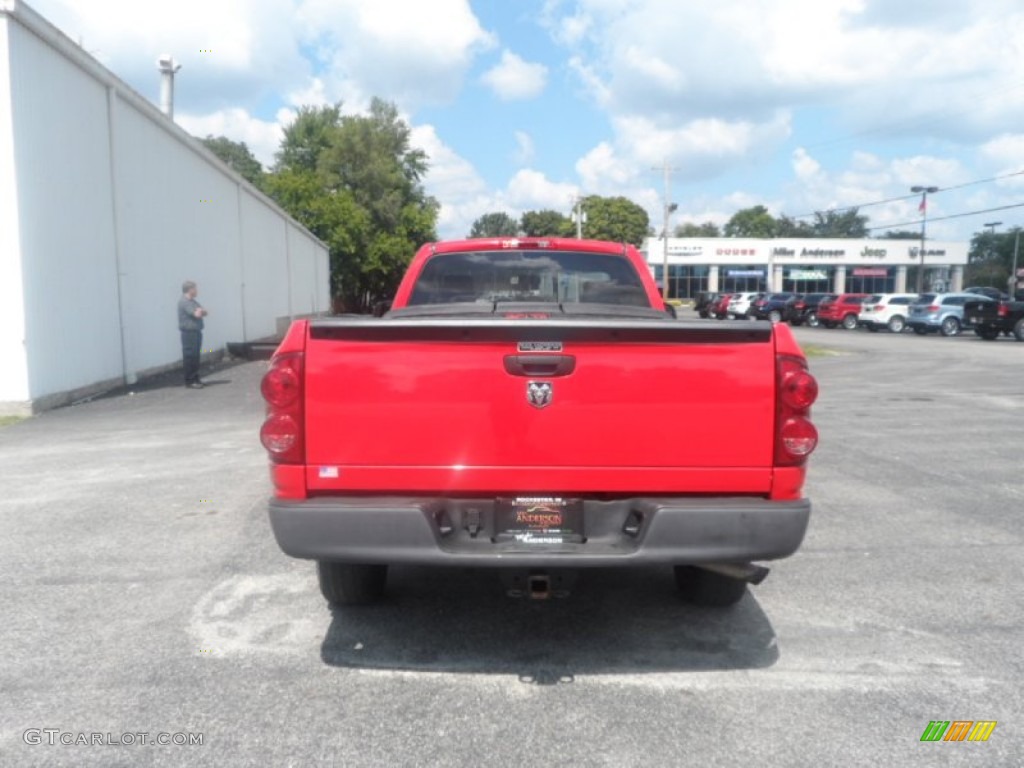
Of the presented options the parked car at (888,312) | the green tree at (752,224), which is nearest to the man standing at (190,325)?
the parked car at (888,312)

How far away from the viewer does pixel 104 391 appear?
13.8 meters

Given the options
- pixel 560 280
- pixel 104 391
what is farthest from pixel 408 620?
pixel 104 391

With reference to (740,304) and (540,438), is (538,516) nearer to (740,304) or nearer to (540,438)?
(540,438)

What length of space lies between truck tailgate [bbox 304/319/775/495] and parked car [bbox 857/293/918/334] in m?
36.7

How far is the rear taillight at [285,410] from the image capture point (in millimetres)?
3467

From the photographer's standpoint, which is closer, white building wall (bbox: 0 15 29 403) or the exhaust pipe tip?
the exhaust pipe tip

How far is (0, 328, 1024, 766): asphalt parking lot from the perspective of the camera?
124 inches

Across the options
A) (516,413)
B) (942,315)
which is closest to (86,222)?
(516,413)

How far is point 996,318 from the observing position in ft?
97.8

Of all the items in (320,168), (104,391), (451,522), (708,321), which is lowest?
(104,391)

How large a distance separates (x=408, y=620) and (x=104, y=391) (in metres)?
11.1

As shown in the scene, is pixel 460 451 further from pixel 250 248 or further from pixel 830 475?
pixel 250 248
